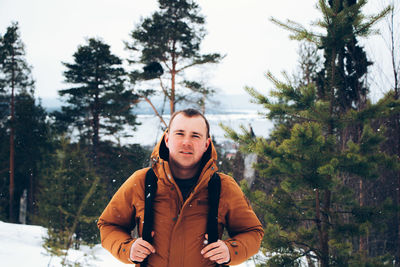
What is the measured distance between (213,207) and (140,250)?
44cm

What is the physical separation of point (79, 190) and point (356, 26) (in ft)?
27.4

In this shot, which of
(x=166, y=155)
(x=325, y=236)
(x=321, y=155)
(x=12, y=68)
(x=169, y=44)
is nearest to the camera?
(x=166, y=155)

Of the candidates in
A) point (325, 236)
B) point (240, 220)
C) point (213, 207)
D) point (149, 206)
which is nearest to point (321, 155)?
point (325, 236)

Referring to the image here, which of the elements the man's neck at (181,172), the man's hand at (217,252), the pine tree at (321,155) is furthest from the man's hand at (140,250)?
the pine tree at (321,155)

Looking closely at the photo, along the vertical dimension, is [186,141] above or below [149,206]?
above

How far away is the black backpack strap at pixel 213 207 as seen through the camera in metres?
1.52

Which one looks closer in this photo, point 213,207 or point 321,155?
point 213,207

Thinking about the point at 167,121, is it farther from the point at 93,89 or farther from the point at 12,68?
the point at 12,68

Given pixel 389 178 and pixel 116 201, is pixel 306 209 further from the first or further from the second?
pixel 389 178

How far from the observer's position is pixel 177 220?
5.09 feet

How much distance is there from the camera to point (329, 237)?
193 inches

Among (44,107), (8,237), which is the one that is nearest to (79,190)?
(8,237)

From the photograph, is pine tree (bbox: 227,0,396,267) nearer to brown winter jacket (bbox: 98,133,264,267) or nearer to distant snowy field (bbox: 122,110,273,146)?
distant snowy field (bbox: 122,110,273,146)

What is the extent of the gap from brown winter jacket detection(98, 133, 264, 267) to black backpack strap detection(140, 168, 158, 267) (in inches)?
1.3
